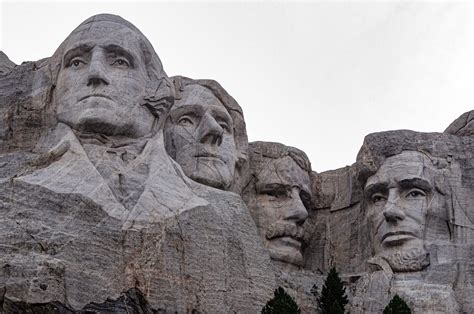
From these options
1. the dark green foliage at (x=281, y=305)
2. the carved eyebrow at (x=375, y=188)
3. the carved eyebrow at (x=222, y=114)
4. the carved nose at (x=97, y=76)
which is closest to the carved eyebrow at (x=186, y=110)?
the carved eyebrow at (x=222, y=114)

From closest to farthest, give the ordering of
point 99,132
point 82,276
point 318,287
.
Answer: point 82,276 < point 99,132 < point 318,287

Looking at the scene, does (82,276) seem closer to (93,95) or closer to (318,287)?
(93,95)

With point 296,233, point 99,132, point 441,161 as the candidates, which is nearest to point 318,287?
point 296,233

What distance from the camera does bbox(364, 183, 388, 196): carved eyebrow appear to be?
71.6 ft

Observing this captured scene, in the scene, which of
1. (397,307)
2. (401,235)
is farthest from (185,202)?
(401,235)

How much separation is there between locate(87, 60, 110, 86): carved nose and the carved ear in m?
0.66

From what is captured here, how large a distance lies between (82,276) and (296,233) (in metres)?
5.09

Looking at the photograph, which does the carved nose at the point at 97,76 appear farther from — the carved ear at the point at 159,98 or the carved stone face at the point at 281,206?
the carved stone face at the point at 281,206

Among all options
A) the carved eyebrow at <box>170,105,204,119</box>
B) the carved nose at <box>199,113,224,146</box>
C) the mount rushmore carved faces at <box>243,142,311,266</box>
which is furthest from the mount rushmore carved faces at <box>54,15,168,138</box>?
the mount rushmore carved faces at <box>243,142,311,266</box>

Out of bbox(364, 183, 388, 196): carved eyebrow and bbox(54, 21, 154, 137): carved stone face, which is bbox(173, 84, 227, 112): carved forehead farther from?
bbox(364, 183, 388, 196): carved eyebrow

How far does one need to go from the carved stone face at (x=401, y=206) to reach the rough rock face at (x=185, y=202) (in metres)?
0.02

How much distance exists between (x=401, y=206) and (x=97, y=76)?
4.91 m

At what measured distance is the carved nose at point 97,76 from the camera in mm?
19969

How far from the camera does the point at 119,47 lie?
20359 mm
